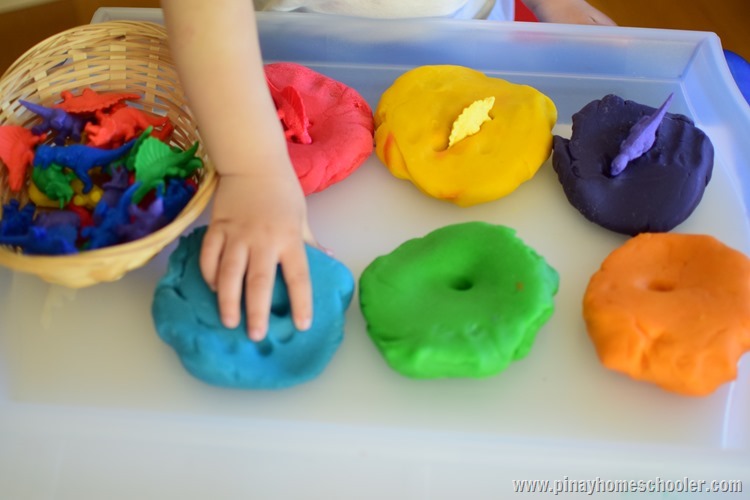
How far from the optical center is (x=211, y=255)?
55 centimetres

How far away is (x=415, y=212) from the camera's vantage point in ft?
2.25

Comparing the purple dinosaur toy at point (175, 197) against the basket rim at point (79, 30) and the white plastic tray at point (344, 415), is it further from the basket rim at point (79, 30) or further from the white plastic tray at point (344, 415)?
the basket rim at point (79, 30)

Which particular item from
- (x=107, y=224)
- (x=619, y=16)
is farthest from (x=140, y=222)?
(x=619, y=16)

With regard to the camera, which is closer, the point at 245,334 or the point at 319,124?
the point at 245,334

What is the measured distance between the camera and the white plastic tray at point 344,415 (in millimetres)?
531

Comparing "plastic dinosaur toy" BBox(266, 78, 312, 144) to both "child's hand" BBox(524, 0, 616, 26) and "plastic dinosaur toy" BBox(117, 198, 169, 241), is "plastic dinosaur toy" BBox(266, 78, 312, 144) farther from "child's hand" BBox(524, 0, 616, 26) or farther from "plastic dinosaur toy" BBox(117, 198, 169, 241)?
"child's hand" BBox(524, 0, 616, 26)

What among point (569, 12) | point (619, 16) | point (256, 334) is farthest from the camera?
point (619, 16)

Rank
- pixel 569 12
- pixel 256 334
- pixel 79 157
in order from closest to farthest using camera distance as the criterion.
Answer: pixel 256 334, pixel 79 157, pixel 569 12

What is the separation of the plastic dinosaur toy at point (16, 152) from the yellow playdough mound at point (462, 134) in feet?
1.10

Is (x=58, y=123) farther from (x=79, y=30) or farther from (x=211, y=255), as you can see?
(x=211, y=255)

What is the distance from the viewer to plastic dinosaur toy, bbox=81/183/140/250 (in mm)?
570

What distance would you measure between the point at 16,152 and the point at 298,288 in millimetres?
315

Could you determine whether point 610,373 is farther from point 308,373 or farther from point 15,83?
point 15,83

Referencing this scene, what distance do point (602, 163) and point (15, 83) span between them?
0.58 metres
